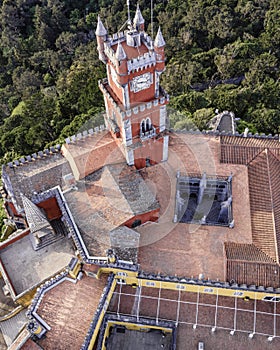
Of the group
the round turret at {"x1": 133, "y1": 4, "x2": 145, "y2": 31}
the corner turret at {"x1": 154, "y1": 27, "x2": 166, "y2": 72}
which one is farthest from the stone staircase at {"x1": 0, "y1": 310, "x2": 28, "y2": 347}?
the round turret at {"x1": 133, "y1": 4, "x2": 145, "y2": 31}

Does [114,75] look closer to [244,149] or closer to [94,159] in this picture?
[94,159]

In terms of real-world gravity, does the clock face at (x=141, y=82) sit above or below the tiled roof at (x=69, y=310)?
above

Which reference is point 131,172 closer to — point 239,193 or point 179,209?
point 179,209

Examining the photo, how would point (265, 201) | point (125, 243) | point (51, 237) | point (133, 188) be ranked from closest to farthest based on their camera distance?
1. point (125, 243)
2. point (133, 188)
3. point (51, 237)
4. point (265, 201)

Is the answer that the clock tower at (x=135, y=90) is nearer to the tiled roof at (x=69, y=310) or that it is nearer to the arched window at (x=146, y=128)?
the arched window at (x=146, y=128)

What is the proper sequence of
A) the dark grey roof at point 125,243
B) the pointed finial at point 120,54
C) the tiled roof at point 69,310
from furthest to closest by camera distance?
the dark grey roof at point 125,243 < the tiled roof at point 69,310 < the pointed finial at point 120,54

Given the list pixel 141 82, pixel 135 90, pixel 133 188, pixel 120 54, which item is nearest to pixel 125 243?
pixel 133 188

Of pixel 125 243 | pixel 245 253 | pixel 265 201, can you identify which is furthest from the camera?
pixel 265 201

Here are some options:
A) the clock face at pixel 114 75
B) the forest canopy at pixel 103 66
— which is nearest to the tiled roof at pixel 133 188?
the clock face at pixel 114 75
